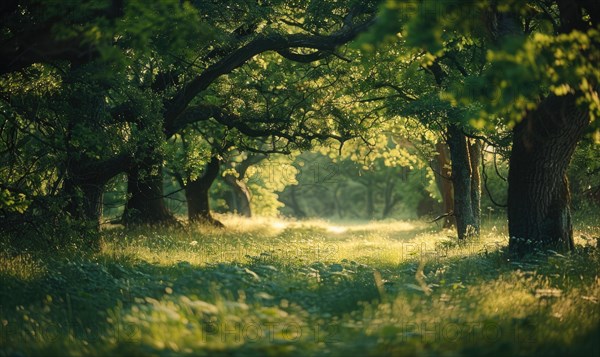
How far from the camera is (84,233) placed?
539 inches

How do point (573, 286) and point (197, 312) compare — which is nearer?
point (197, 312)

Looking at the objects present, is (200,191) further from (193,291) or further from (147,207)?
(193,291)

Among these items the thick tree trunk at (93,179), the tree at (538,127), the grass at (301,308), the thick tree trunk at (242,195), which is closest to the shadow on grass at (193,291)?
the grass at (301,308)

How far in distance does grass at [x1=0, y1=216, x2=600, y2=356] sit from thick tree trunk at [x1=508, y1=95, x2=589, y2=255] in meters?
0.66

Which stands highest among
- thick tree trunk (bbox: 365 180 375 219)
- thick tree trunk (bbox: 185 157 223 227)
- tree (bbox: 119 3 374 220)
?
tree (bbox: 119 3 374 220)

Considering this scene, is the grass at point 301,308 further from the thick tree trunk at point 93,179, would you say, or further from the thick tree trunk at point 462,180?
the thick tree trunk at point 462,180

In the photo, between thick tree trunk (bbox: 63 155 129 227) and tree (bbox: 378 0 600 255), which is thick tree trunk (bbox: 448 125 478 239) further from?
thick tree trunk (bbox: 63 155 129 227)

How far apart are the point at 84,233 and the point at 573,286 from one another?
10.0 meters

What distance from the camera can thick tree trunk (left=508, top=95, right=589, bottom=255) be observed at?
11.7 m

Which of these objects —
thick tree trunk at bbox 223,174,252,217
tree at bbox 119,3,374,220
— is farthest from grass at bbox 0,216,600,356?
thick tree trunk at bbox 223,174,252,217

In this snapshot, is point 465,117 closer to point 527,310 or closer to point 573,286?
point 573,286

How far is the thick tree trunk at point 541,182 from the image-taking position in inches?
459

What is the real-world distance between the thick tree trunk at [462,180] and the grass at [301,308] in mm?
6614

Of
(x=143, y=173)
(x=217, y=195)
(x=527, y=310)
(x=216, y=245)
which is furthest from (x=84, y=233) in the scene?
(x=217, y=195)
